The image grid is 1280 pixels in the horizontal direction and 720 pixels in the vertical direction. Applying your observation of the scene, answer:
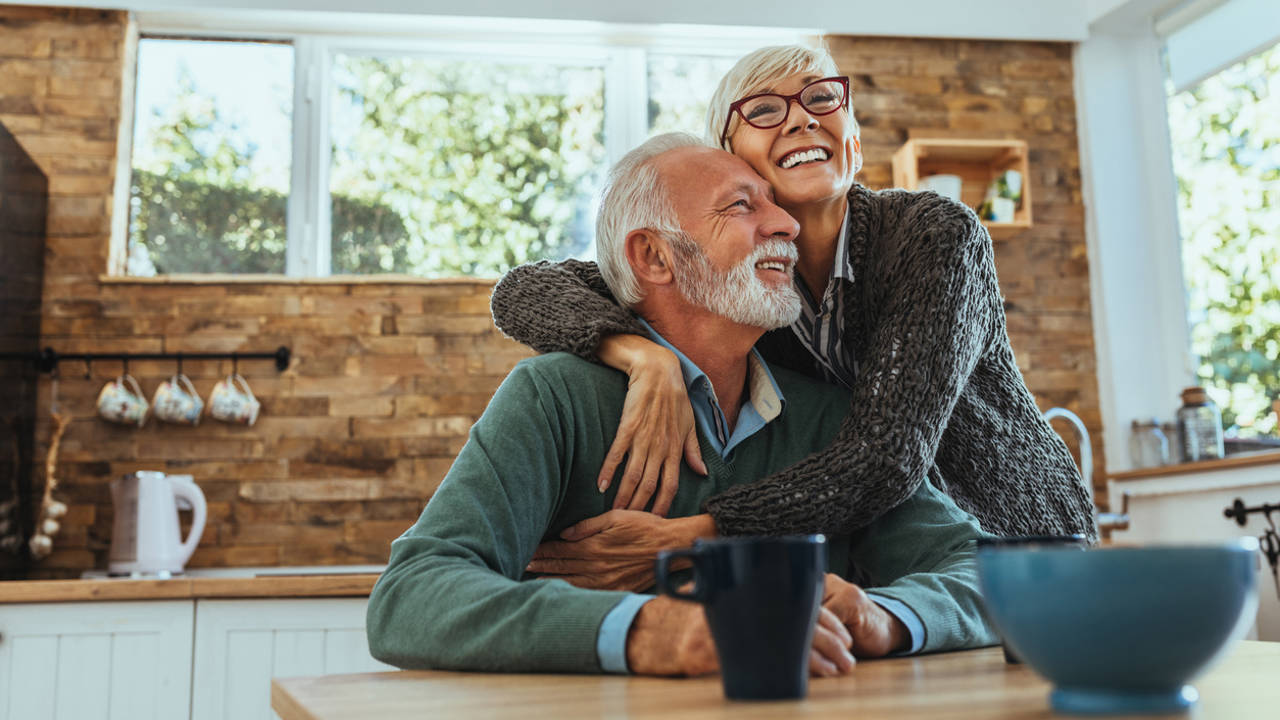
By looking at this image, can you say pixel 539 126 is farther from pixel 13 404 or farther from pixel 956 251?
pixel 956 251

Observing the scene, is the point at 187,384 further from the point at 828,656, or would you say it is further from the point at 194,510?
the point at 828,656

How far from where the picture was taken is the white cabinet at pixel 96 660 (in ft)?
7.50

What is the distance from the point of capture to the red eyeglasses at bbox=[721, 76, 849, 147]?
4.70 ft

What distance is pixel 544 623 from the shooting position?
0.79m

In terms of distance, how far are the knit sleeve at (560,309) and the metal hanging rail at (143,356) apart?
6.52ft

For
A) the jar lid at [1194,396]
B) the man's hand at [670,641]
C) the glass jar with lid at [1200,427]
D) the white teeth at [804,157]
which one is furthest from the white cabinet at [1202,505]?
the man's hand at [670,641]

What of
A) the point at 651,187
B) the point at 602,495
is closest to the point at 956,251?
the point at 651,187

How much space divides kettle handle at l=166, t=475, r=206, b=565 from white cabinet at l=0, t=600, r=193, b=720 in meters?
0.59

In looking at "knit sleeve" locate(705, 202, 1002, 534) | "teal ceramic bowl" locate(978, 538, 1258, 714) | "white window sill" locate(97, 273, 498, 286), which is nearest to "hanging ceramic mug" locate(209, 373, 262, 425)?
"white window sill" locate(97, 273, 498, 286)

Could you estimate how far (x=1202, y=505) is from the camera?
10.2ft

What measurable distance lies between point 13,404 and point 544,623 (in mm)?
2748

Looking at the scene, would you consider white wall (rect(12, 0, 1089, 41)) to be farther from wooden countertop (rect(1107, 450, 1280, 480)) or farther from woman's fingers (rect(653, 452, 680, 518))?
woman's fingers (rect(653, 452, 680, 518))

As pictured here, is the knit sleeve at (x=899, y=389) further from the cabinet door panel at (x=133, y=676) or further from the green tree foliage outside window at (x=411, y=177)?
the green tree foliage outside window at (x=411, y=177)

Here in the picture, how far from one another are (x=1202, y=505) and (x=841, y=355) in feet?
7.31
